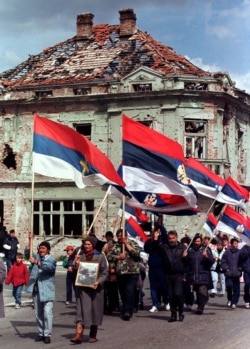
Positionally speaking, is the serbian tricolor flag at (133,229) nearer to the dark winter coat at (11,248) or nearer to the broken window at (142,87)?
the dark winter coat at (11,248)

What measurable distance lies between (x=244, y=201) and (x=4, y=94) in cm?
2383

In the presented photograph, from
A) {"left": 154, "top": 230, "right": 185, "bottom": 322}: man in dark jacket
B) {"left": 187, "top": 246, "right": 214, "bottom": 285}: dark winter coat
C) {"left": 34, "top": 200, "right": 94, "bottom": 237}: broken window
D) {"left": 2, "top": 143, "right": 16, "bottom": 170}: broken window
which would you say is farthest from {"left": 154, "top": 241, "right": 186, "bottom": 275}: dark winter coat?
{"left": 2, "top": 143, "right": 16, "bottom": 170}: broken window

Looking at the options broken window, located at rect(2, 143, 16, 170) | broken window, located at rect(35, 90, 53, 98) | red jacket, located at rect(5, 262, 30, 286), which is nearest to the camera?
red jacket, located at rect(5, 262, 30, 286)

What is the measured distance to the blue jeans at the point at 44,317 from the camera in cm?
1215

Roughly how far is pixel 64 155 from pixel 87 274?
2755 mm

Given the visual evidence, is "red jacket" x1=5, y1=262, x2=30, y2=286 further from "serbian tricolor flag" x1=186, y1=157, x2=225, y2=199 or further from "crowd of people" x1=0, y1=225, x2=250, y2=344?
"serbian tricolor flag" x1=186, y1=157, x2=225, y2=199

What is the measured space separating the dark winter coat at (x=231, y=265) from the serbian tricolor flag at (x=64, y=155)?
434 cm

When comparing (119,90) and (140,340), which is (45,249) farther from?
(119,90)

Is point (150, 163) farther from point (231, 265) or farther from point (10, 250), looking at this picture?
point (10, 250)

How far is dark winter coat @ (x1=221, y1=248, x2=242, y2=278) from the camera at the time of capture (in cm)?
1761

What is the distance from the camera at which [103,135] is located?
38.3 metres

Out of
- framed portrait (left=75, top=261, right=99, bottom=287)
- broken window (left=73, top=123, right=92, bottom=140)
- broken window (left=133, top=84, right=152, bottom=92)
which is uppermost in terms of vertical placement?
broken window (left=133, top=84, right=152, bottom=92)

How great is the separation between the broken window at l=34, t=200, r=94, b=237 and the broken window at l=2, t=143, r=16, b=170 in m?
2.54

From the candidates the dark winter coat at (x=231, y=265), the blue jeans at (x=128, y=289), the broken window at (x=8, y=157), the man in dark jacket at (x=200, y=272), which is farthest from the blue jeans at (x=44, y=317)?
the broken window at (x=8, y=157)
